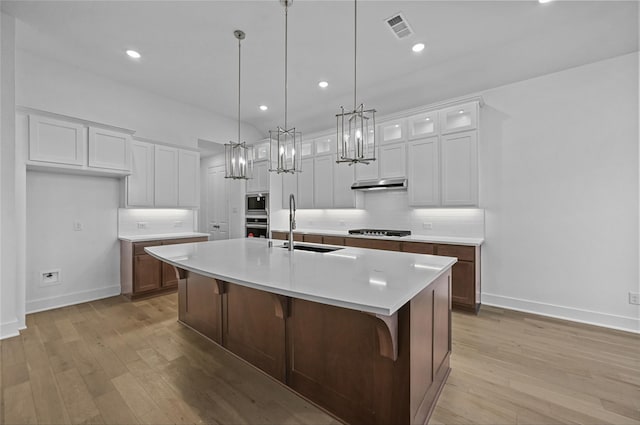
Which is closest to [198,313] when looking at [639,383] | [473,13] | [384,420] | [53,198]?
[384,420]

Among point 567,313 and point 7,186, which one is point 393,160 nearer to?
point 567,313

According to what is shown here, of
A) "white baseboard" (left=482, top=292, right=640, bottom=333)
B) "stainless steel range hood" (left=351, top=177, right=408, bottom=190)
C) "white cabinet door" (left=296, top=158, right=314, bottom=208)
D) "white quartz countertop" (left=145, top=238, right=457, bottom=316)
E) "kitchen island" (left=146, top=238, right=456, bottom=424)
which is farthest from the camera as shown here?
"white cabinet door" (left=296, top=158, right=314, bottom=208)

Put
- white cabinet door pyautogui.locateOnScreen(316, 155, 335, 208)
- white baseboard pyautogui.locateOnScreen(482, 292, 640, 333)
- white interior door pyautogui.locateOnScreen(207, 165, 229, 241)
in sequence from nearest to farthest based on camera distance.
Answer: white baseboard pyautogui.locateOnScreen(482, 292, 640, 333) → white cabinet door pyautogui.locateOnScreen(316, 155, 335, 208) → white interior door pyautogui.locateOnScreen(207, 165, 229, 241)

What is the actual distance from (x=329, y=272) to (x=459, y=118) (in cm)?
329

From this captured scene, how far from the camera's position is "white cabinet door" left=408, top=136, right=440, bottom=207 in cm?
388

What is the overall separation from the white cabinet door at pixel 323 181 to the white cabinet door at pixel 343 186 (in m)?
0.09

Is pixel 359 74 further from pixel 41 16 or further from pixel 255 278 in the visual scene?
pixel 41 16

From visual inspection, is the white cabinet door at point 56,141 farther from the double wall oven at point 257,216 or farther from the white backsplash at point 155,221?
the double wall oven at point 257,216

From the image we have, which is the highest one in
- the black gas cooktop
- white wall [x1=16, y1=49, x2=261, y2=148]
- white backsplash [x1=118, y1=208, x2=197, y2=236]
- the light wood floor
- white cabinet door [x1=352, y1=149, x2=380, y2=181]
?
white wall [x1=16, y1=49, x2=261, y2=148]

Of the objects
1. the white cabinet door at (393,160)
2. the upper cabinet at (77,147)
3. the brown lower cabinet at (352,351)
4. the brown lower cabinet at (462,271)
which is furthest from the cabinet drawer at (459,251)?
the upper cabinet at (77,147)

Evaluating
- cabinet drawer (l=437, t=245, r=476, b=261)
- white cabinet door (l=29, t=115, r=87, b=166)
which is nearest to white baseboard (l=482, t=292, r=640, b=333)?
cabinet drawer (l=437, t=245, r=476, b=261)

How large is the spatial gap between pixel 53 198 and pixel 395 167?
494 cm

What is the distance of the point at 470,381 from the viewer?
207cm

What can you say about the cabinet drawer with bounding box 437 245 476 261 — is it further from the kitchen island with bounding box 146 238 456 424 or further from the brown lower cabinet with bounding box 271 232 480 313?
the kitchen island with bounding box 146 238 456 424
